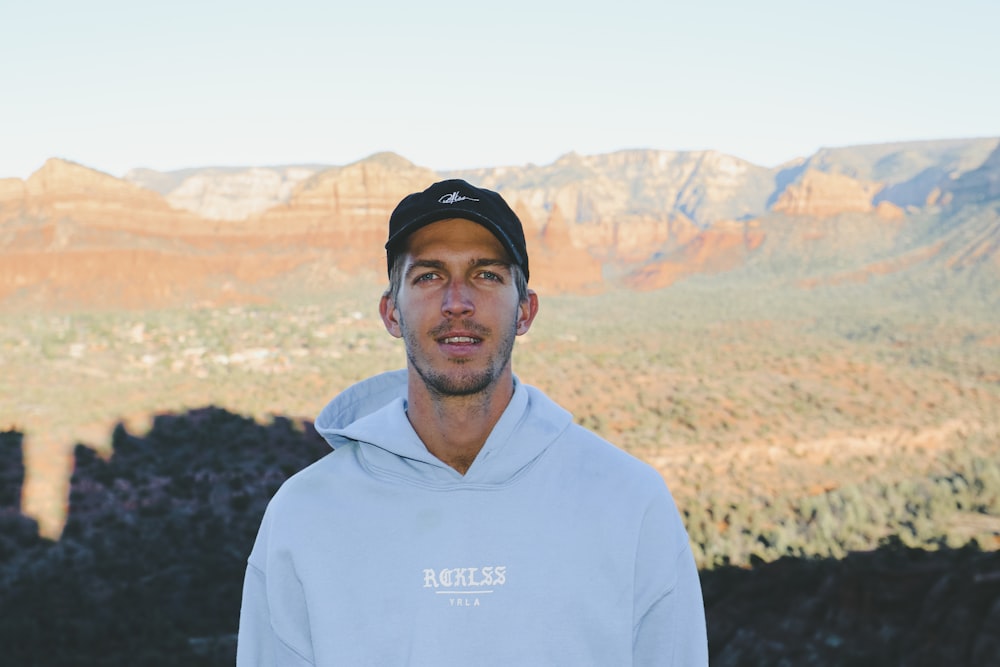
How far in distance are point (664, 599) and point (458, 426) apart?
0.69 m

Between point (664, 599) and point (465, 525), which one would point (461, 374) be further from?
point (664, 599)

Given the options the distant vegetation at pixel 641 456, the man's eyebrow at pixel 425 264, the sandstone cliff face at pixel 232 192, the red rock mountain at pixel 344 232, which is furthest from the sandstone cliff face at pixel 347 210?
the man's eyebrow at pixel 425 264

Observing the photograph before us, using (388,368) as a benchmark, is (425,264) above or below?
above

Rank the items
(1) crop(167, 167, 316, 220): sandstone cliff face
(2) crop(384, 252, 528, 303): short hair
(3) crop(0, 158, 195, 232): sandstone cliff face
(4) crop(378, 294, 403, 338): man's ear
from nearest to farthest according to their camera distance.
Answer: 1. (2) crop(384, 252, 528, 303): short hair
2. (4) crop(378, 294, 403, 338): man's ear
3. (3) crop(0, 158, 195, 232): sandstone cliff face
4. (1) crop(167, 167, 316, 220): sandstone cliff face

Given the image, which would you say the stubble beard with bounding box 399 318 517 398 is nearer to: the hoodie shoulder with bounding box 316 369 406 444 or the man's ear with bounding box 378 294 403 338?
the man's ear with bounding box 378 294 403 338

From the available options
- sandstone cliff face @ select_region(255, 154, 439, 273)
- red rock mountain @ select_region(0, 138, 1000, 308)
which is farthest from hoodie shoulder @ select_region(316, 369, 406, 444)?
sandstone cliff face @ select_region(255, 154, 439, 273)

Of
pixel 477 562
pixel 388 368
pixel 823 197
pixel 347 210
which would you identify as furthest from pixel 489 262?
pixel 823 197

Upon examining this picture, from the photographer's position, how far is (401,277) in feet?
7.22

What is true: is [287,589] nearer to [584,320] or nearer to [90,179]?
[584,320]

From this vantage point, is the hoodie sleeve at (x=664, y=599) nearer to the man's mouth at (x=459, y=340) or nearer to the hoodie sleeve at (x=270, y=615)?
the man's mouth at (x=459, y=340)

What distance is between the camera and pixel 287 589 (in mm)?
1922

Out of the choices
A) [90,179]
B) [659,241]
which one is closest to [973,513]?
[90,179]

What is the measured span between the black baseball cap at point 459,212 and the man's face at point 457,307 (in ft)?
0.16

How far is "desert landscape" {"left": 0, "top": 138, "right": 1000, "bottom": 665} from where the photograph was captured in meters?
10.1
